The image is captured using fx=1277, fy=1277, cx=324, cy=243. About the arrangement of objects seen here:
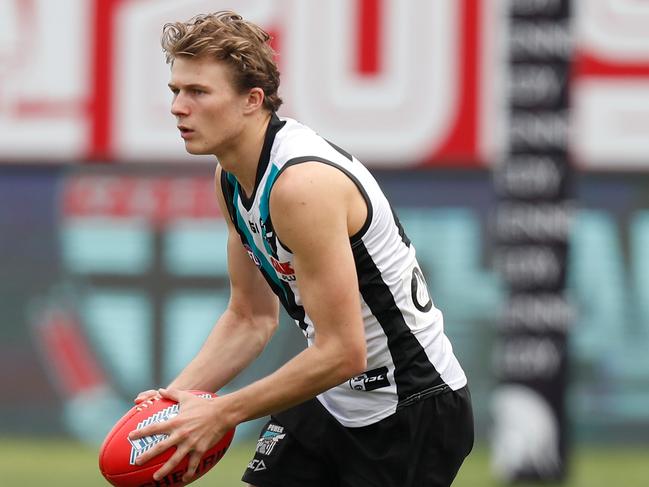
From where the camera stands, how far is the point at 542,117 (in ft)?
27.5

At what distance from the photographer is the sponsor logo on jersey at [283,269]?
11.7ft

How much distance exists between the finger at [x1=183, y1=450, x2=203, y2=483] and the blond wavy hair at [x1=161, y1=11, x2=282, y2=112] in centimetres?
99

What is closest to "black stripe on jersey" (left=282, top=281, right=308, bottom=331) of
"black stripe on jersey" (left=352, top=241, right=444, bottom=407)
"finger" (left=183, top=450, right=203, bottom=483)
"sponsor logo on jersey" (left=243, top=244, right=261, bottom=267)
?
"sponsor logo on jersey" (left=243, top=244, right=261, bottom=267)

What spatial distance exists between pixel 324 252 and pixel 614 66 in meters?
6.79

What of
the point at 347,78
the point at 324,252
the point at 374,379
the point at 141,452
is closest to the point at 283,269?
the point at 324,252

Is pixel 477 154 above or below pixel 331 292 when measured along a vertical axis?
below

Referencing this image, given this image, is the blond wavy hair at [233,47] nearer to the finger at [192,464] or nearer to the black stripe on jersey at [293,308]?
the black stripe on jersey at [293,308]

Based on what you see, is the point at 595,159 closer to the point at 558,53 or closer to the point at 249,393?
the point at 558,53

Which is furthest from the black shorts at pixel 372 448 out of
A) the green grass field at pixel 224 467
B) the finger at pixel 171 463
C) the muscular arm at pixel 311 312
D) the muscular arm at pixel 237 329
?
the green grass field at pixel 224 467

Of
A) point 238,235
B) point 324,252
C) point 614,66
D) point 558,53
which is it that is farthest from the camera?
point 614,66

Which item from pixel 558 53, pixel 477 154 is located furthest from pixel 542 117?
pixel 477 154

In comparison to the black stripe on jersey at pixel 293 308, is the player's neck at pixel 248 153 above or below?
above

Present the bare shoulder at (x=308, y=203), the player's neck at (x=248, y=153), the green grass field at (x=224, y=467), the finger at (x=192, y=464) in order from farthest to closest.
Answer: the green grass field at (x=224, y=467)
the player's neck at (x=248, y=153)
the finger at (x=192, y=464)
the bare shoulder at (x=308, y=203)

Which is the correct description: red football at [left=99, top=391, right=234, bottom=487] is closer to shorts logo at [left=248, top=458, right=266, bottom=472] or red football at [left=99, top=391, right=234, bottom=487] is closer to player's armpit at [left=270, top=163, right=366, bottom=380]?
shorts logo at [left=248, top=458, right=266, bottom=472]
